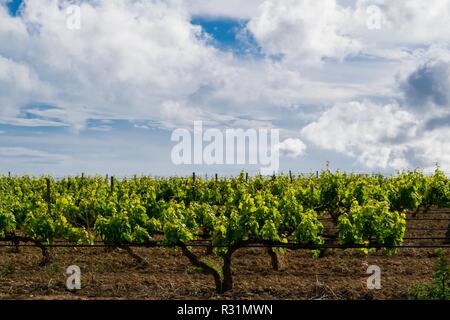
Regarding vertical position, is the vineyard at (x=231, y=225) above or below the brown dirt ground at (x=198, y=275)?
above

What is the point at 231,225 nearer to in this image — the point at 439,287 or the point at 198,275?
the point at 198,275

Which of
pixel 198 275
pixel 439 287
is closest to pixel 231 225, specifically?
pixel 198 275

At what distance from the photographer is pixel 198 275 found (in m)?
13.1

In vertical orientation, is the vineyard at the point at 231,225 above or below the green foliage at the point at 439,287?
above

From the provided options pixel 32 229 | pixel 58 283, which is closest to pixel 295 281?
pixel 58 283

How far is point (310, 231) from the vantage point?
11.5 meters

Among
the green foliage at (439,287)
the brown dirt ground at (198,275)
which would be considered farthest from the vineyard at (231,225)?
the green foliage at (439,287)

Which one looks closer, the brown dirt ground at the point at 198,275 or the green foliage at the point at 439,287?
the green foliage at the point at 439,287

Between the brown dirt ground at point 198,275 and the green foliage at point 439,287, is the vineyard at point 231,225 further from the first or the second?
the green foliage at point 439,287

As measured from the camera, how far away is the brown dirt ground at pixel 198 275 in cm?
1127

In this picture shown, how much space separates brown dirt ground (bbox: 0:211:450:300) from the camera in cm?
1127
